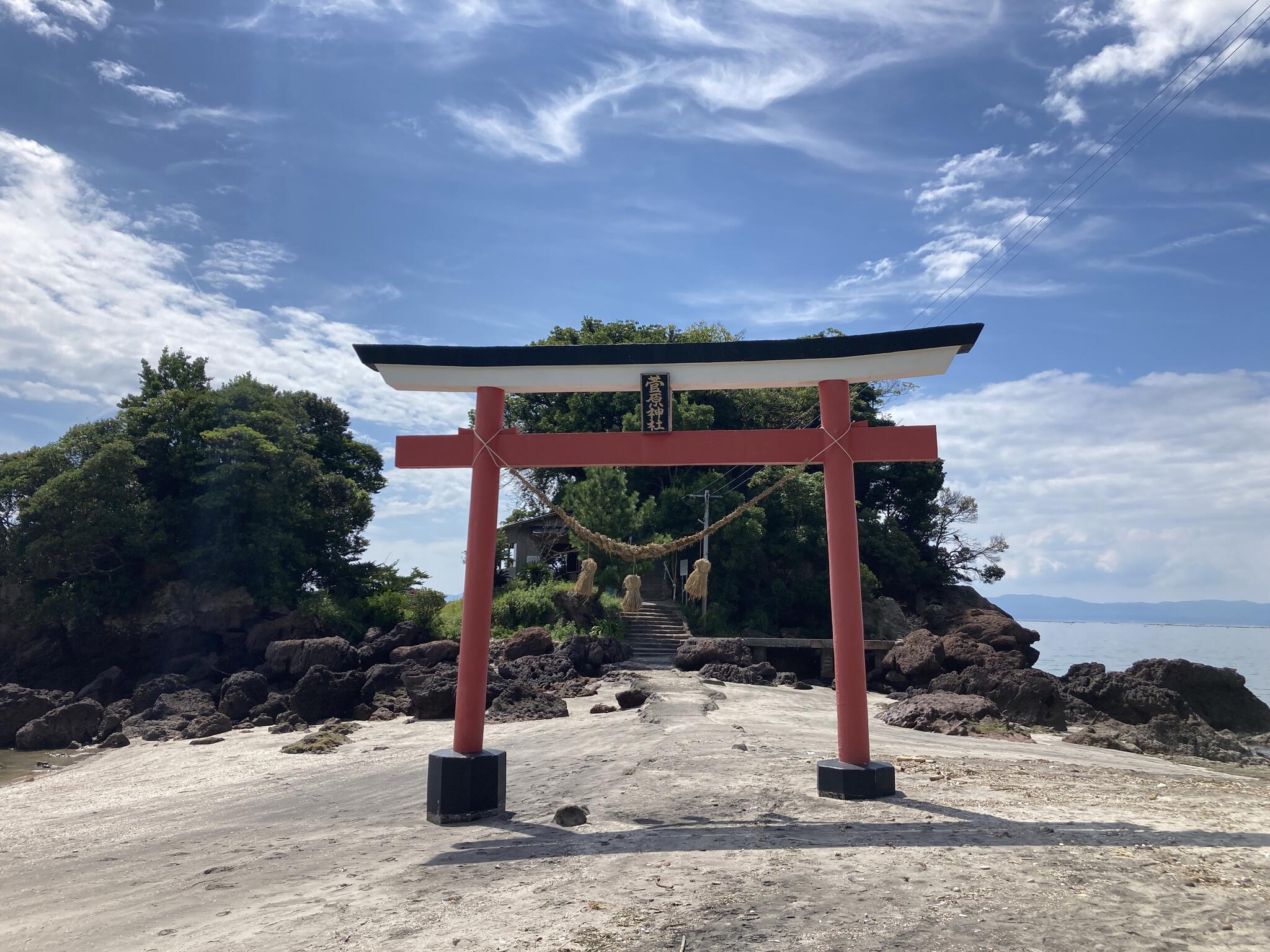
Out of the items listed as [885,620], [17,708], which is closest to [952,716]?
[885,620]

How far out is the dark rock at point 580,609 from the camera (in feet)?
77.9

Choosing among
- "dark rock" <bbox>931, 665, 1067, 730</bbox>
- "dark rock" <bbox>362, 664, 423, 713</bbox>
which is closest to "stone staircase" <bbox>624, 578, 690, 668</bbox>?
"dark rock" <bbox>362, 664, 423, 713</bbox>

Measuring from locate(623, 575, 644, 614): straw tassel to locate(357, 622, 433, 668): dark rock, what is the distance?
48.7ft

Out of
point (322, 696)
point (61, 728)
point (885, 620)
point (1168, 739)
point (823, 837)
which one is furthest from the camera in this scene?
point (885, 620)

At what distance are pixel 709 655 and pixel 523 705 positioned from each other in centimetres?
648

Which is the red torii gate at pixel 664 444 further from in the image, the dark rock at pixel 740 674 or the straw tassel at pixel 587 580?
the dark rock at pixel 740 674

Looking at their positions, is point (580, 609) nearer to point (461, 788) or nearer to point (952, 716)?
point (952, 716)

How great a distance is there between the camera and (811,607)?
3069 cm

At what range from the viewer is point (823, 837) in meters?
6.05

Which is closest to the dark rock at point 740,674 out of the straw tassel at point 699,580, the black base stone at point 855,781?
the straw tassel at point 699,580

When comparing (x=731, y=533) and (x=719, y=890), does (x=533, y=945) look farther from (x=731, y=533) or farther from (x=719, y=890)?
(x=731, y=533)

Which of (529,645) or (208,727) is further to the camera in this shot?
(529,645)

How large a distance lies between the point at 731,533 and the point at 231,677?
53.3 feet

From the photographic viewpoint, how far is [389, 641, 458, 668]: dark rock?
21266 mm
